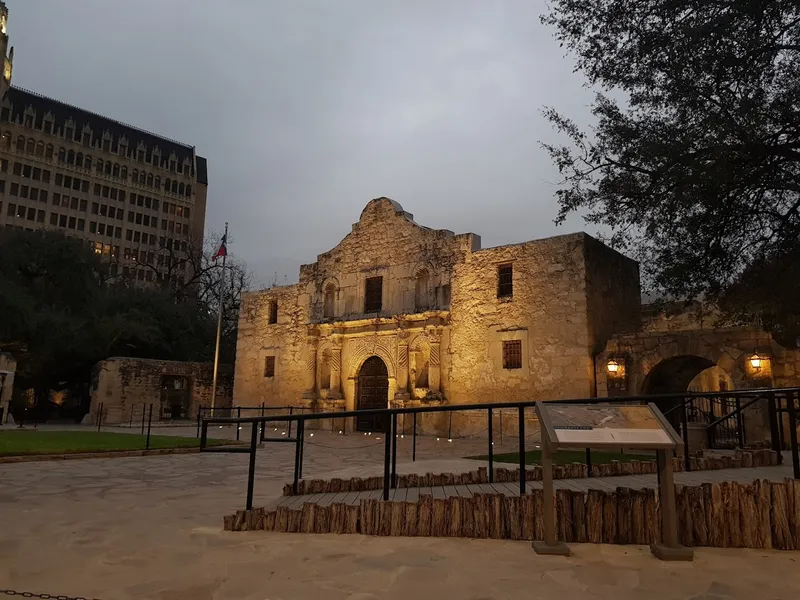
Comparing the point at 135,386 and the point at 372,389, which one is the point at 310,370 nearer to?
the point at 372,389

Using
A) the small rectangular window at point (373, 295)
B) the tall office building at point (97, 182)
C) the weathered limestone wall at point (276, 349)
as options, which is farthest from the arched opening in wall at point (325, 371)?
the tall office building at point (97, 182)

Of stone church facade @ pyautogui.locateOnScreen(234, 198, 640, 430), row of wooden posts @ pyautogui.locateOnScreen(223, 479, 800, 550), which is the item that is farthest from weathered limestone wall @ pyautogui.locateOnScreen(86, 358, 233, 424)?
row of wooden posts @ pyautogui.locateOnScreen(223, 479, 800, 550)

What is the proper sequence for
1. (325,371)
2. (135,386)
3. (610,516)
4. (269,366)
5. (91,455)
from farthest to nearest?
(135,386) < (269,366) < (325,371) < (91,455) < (610,516)

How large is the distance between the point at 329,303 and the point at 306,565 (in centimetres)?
1795

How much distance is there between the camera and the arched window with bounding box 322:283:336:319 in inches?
845

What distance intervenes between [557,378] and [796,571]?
12.3 meters

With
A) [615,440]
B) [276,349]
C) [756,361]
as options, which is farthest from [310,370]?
[615,440]

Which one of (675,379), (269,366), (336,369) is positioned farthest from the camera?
(269,366)

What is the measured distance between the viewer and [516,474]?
6.31m

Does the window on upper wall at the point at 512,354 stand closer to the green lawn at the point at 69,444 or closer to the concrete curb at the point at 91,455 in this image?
the green lawn at the point at 69,444

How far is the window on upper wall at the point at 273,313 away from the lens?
23281 mm

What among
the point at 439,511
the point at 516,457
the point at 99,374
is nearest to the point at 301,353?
the point at 99,374

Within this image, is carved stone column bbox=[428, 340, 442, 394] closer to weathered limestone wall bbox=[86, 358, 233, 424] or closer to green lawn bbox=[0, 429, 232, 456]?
green lawn bbox=[0, 429, 232, 456]

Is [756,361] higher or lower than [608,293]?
lower
